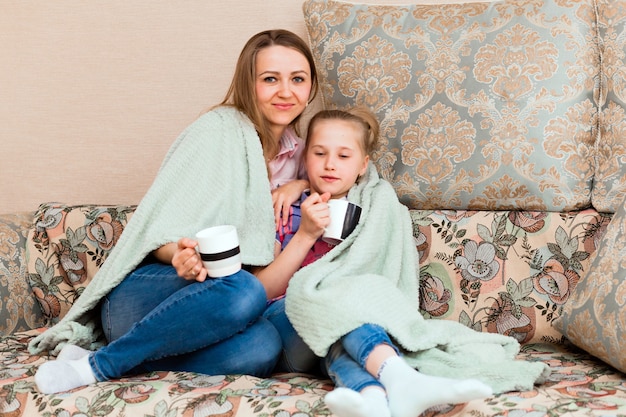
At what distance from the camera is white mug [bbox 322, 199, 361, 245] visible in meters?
1.77

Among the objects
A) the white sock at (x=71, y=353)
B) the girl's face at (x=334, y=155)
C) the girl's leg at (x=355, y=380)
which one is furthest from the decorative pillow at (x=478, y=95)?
the white sock at (x=71, y=353)

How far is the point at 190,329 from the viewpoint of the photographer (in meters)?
1.58

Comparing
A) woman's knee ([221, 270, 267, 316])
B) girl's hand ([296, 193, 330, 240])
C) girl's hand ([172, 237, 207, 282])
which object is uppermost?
girl's hand ([296, 193, 330, 240])

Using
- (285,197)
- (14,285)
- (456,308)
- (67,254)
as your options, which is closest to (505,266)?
(456,308)

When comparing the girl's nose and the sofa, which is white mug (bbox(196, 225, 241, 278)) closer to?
the sofa

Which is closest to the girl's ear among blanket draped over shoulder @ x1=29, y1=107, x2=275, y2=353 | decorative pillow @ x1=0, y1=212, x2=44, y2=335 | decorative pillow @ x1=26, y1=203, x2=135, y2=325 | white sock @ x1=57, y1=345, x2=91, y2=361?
blanket draped over shoulder @ x1=29, y1=107, x2=275, y2=353

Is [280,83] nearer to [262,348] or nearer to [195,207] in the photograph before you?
[195,207]

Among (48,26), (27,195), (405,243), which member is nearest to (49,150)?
(27,195)

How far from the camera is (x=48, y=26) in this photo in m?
2.47

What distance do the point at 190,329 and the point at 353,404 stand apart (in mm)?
475

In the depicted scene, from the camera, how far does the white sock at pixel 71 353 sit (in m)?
1.66

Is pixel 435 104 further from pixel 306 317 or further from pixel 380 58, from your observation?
pixel 306 317

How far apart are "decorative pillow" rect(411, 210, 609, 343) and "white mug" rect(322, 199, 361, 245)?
236 millimetres

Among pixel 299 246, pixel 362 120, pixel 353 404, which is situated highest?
pixel 362 120
